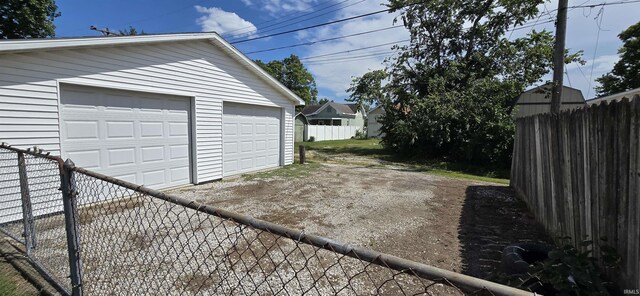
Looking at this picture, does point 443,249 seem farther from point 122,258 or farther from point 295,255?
point 122,258

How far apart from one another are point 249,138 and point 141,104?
3319mm

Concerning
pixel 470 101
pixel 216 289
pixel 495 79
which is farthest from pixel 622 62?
pixel 216 289

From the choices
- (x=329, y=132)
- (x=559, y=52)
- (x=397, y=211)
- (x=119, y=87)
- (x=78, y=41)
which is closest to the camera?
(x=78, y=41)

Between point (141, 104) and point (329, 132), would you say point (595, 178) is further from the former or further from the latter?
point (329, 132)

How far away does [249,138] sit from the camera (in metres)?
9.28

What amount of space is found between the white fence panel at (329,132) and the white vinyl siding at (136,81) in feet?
53.4

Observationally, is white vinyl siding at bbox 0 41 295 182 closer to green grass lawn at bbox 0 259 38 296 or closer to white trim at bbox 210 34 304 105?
white trim at bbox 210 34 304 105

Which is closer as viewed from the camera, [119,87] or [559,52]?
[119,87]

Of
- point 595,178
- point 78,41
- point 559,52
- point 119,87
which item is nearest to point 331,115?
point 559,52

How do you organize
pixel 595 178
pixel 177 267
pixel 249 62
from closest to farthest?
pixel 595 178
pixel 177 267
pixel 249 62

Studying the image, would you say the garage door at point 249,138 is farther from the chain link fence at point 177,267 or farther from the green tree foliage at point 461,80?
the green tree foliage at point 461,80

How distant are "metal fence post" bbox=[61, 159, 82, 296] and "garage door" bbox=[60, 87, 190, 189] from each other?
408 cm

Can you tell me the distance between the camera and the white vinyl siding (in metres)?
4.77

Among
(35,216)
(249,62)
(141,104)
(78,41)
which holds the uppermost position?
(249,62)
